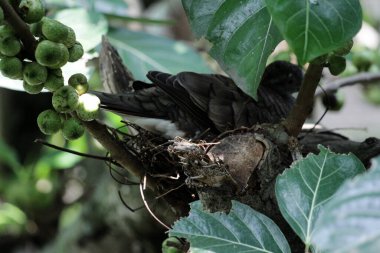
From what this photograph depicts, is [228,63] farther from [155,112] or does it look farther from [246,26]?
[155,112]

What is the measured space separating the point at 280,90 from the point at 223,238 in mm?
1264

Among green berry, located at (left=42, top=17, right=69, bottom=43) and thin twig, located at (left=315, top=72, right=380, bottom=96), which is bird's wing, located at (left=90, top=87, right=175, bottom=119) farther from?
green berry, located at (left=42, top=17, right=69, bottom=43)

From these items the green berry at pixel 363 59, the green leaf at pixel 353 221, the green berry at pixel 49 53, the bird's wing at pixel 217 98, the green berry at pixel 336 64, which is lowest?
the green leaf at pixel 353 221

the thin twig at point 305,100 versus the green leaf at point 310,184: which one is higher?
the thin twig at point 305,100

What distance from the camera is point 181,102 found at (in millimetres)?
1878

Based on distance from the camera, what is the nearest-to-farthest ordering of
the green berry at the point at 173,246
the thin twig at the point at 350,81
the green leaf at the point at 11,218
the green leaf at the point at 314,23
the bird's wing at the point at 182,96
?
the green leaf at the point at 314,23
the green berry at the point at 173,246
the bird's wing at the point at 182,96
the thin twig at the point at 350,81
the green leaf at the point at 11,218

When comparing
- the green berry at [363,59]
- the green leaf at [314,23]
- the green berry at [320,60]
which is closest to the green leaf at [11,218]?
the green berry at [363,59]

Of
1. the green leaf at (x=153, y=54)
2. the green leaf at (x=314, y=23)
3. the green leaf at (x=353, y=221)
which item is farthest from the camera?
the green leaf at (x=153, y=54)

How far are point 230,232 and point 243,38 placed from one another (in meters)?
0.38

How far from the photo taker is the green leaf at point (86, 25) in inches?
76.0

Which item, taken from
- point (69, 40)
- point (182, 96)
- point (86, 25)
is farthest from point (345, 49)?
point (86, 25)

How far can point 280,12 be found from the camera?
0.99 metres

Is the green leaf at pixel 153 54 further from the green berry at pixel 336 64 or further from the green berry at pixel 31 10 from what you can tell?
the green berry at pixel 31 10

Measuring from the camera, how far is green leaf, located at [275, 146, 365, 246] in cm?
111
